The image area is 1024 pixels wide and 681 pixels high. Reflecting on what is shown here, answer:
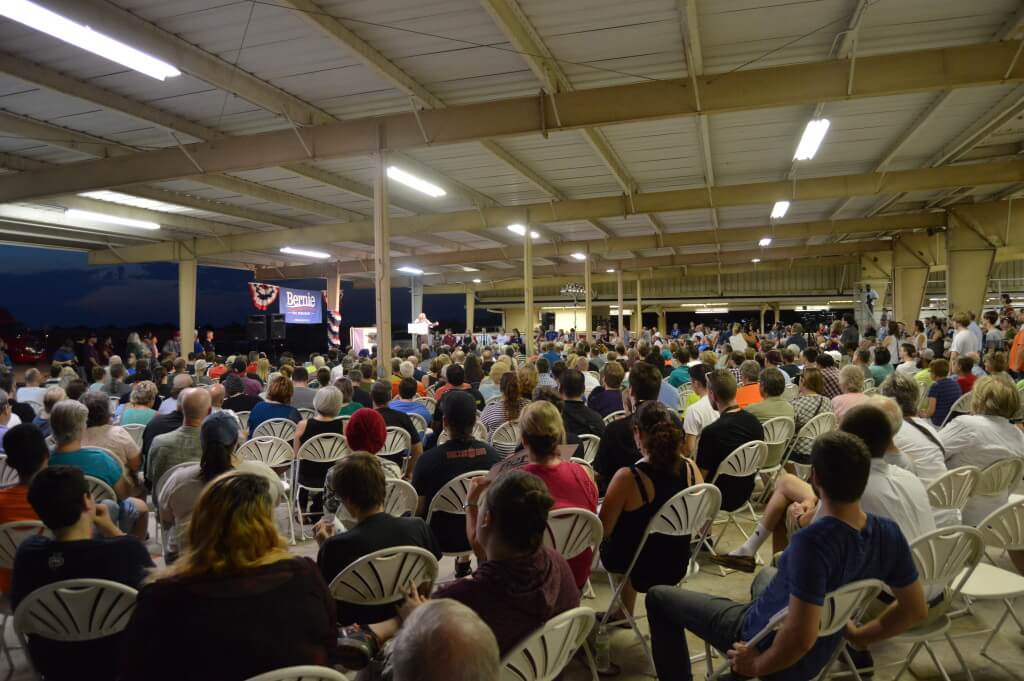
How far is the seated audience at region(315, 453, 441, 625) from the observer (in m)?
2.19

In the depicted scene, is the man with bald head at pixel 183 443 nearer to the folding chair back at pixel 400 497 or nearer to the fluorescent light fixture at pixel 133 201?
the folding chair back at pixel 400 497

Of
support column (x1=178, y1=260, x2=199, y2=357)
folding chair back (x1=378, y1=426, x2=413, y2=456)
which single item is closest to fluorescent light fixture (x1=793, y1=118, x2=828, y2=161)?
folding chair back (x1=378, y1=426, x2=413, y2=456)

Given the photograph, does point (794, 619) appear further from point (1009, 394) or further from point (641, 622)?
point (1009, 394)

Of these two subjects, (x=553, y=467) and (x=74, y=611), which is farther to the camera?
(x=553, y=467)

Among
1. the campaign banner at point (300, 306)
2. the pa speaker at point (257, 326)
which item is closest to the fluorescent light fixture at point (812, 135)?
the pa speaker at point (257, 326)

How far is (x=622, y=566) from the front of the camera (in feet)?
9.43

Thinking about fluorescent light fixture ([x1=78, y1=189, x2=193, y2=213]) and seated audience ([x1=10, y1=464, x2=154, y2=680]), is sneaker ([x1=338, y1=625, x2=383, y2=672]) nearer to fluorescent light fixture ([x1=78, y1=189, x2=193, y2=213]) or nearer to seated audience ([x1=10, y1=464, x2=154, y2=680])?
seated audience ([x1=10, y1=464, x2=154, y2=680])

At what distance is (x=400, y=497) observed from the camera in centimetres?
322

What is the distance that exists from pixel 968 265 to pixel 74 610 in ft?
54.6

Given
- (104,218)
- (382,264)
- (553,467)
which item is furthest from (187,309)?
(553,467)

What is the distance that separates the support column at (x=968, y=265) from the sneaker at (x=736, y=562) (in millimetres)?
12776

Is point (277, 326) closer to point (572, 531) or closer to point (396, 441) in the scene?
point (396, 441)

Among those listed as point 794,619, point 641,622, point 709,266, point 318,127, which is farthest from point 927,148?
point 709,266

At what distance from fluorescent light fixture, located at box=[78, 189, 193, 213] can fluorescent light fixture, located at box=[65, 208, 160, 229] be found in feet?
0.94
